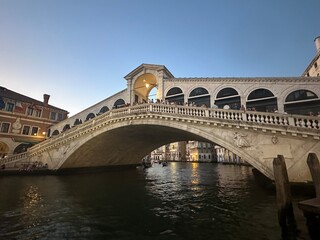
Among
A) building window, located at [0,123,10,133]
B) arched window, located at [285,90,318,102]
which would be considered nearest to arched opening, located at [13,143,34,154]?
building window, located at [0,123,10,133]

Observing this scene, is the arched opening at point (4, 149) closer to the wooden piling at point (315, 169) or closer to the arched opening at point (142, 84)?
the arched opening at point (142, 84)

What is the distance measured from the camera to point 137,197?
10.9 meters

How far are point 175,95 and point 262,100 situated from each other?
883 centimetres

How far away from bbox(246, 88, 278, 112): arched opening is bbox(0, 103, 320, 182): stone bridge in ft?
16.1

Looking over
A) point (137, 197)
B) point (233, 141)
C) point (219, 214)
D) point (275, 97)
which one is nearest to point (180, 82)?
point (275, 97)

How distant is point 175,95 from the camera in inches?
872

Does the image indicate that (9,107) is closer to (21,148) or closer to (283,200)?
(21,148)

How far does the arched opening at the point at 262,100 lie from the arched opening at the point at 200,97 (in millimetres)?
3971

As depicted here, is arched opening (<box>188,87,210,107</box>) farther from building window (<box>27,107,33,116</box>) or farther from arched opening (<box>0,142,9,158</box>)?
arched opening (<box>0,142,9,158</box>)

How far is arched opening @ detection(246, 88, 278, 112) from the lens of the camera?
682 inches

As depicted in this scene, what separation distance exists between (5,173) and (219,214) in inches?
871

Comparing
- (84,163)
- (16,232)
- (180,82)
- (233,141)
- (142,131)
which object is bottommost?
(16,232)

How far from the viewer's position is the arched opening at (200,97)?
20288 millimetres

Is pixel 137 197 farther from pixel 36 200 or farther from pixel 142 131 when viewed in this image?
pixel 142 131
